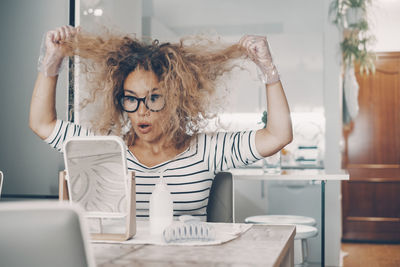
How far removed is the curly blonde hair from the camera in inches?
73.4

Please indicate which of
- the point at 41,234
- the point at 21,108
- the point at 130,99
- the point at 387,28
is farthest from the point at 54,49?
the point at 387,28

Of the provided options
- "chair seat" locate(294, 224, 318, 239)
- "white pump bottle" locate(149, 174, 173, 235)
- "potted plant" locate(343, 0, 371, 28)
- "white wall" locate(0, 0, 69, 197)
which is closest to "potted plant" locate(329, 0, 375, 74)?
"potted plant" locate(343, 0, 371, 28)

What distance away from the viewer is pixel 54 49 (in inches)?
73.7

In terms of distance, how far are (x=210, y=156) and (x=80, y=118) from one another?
1.35 meters

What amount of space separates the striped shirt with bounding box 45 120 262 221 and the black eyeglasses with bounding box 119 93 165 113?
189 mm

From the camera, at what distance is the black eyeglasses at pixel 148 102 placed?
71.4 inches

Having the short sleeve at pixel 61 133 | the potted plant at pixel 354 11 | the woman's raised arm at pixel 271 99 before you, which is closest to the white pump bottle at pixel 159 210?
the woman's raised arm at pixel 271 99

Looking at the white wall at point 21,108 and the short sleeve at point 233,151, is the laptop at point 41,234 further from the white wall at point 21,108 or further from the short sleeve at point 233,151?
the white wall at point 21,108

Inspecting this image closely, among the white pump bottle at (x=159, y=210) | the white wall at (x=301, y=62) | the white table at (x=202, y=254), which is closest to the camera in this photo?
the white table at (x=202, y=254)

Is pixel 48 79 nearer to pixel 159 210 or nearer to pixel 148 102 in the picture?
pixel 148 102

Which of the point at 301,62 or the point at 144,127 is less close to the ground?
the point at 301,62

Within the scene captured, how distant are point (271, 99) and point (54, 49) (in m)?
0.79

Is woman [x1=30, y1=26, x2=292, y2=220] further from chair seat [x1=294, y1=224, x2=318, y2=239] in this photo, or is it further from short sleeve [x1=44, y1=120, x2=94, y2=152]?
chair seat [x1=294, y1=224, x2=318, y2=239]

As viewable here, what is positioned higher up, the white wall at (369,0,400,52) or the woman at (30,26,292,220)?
the white wall at (369,0,400,52)
